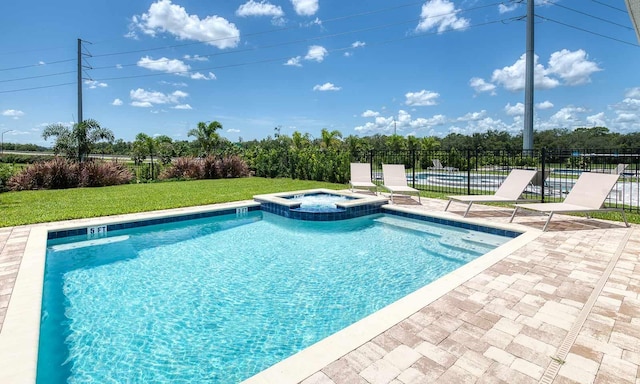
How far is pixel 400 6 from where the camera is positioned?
2048 cm

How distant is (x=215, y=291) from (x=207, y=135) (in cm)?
2194

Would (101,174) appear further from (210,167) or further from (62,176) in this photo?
(210,167)

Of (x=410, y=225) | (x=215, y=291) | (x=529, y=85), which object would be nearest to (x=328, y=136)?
(x=529, y=85)

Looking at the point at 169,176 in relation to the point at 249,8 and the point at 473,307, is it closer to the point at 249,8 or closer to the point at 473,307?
the point at 249,8

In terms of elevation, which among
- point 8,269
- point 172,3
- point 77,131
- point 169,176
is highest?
point 172,3

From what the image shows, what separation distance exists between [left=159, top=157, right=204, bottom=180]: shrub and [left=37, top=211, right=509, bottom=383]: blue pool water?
10.7 metres

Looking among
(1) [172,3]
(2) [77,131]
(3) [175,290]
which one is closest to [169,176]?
(2) [77,131]

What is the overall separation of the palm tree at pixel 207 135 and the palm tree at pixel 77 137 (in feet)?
27.9

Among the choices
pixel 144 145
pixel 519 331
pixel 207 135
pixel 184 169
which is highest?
pixel 144 145

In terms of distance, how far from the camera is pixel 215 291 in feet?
14.1

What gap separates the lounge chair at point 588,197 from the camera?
6086 mm

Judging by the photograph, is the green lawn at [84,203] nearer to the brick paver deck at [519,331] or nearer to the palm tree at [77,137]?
the brick paver deck at [519,331]

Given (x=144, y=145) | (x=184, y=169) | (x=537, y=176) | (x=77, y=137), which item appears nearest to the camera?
(x=537, y=176)

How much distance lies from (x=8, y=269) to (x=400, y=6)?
22199 mm
